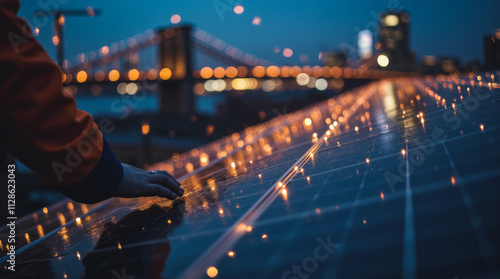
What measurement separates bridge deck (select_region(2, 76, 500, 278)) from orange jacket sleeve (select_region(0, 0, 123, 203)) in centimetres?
16

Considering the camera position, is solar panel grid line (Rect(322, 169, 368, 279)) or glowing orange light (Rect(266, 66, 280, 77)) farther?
glowing orange light (Rect(266, 66, 280, 77))

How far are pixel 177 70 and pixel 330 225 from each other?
27912 mm

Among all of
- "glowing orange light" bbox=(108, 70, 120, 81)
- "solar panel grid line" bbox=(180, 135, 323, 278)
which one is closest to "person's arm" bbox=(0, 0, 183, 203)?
"solar panel grid line" bbox=(180, 135, 323, 278)

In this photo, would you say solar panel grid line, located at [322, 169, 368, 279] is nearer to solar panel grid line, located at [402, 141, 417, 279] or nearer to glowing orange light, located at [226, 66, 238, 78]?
solar panel grid line, located at [402, 141, 417, 279]

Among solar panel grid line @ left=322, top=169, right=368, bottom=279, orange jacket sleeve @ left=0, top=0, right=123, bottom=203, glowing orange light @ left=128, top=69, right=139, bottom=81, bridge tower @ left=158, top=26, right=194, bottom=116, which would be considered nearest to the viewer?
solar panel grid line @ left=322, top=169, right=368, bottom=279

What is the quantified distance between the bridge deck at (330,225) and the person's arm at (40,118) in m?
0.15

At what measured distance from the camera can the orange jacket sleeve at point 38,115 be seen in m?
0.73

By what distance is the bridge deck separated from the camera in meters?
0.46

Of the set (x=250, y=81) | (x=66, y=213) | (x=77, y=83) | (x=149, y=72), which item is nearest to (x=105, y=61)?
(x=149, y=72)

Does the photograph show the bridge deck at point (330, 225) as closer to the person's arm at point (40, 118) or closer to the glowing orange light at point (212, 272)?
the glowing orange light at point (212, 272)

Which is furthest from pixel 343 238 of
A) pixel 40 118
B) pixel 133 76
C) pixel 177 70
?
pixel 177 70

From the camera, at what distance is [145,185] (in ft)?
3.52

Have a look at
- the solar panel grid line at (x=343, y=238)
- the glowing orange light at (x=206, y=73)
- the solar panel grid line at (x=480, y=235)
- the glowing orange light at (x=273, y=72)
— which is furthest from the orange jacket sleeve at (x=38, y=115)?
the glowing orange light at (x=206, y=73)

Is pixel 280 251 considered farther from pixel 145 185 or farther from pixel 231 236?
pixel 145 185
